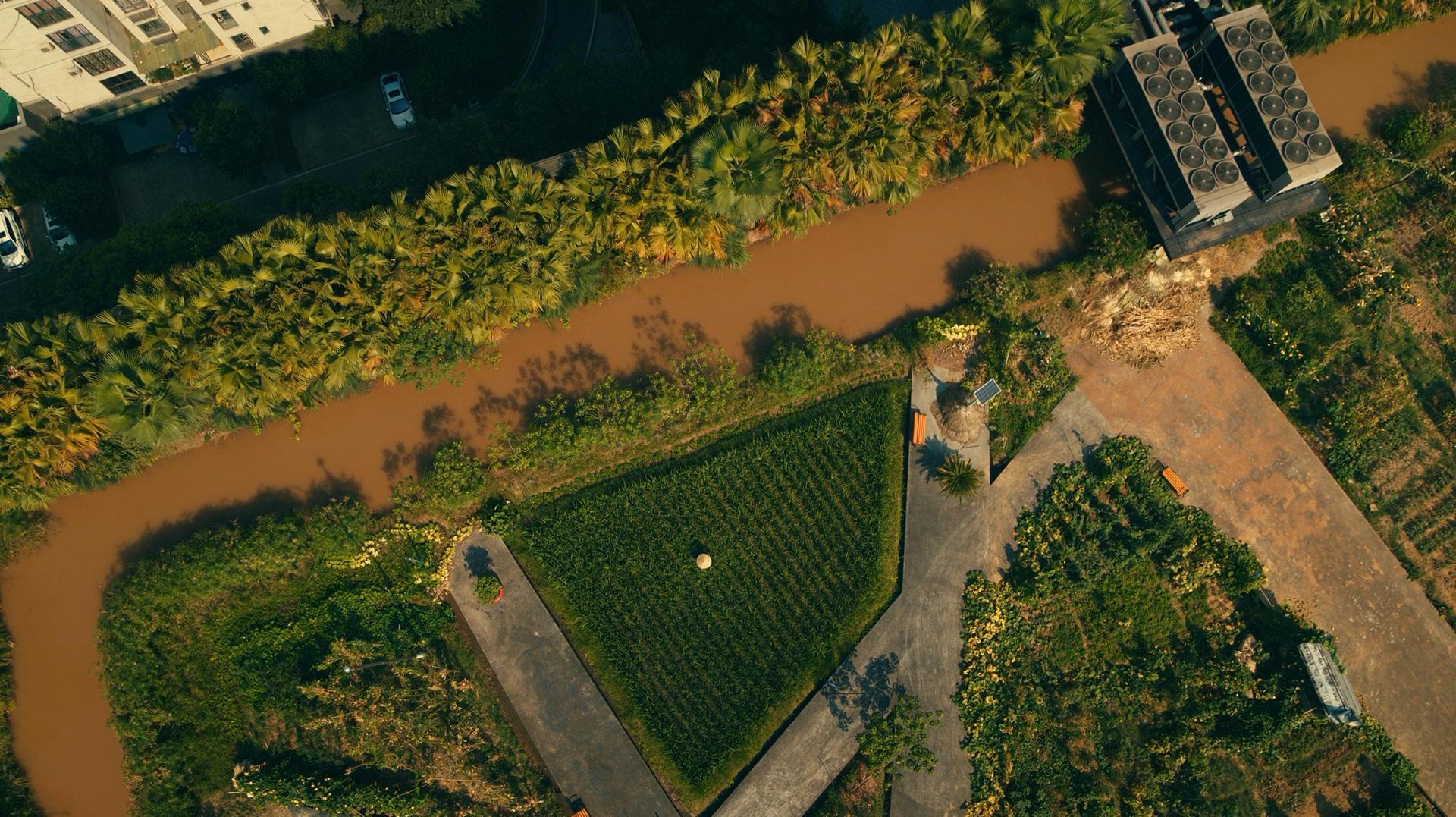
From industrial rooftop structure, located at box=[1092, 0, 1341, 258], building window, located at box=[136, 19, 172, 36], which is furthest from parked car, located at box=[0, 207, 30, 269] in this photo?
industrial rooftop structure, located at box=[1092, 0, 1341, 258]

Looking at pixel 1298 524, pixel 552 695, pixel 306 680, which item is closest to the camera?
pixel 306 680

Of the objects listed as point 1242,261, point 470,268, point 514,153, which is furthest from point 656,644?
point 1242,261

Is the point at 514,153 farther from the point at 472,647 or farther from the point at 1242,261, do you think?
the point at 1242,261

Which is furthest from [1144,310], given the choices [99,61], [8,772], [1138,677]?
[8,772]

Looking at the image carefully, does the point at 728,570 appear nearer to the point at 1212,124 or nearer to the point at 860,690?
the point at 860,690

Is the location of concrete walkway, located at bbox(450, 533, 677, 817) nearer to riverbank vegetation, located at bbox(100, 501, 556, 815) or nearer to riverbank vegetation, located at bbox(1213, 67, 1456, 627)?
riverbank vegetation, located at bbox(100, 501, 556, 815)

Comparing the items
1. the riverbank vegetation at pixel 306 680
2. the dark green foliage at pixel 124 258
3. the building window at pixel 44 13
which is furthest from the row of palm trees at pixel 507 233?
the building window at pixel 44 13
